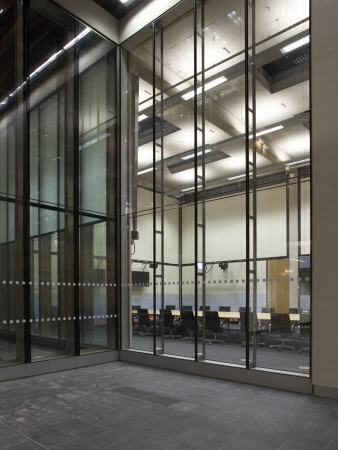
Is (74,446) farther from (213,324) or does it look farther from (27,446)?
(213,324)

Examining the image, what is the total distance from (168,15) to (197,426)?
8.33 meters

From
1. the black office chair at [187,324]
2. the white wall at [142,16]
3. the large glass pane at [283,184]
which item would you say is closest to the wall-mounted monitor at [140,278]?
the black office chair at [187,324]

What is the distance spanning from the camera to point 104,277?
9008 mm

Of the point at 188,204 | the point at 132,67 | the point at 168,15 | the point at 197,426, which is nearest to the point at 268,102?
the point at 188,204

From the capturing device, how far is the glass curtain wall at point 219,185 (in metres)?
6.63

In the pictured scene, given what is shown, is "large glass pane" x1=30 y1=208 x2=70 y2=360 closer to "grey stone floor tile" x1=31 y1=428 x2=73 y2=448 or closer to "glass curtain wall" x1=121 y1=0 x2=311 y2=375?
"glass curtain wall" x1=121 y1=0 x2=311 y2=375

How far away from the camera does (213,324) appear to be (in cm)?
761

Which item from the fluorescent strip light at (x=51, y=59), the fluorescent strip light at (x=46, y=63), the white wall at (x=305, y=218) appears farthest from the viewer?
the fluorescent strip light at (x=46, y=63)

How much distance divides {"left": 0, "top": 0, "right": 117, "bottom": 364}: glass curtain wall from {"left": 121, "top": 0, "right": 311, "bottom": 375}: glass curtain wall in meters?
0.61

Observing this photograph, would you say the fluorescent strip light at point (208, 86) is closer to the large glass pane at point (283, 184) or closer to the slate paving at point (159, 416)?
the large glass pane at point (283, 184)

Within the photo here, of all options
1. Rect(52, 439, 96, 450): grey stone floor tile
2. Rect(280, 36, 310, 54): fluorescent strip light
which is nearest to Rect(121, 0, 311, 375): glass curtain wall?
Rect(280, 36, 310, 54): fluorescent strip light

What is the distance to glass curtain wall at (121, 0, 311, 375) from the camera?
6633 mm

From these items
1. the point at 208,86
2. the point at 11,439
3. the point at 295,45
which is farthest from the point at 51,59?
the point at 11,439

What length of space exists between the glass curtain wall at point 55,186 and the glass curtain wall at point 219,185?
0.61 metres
